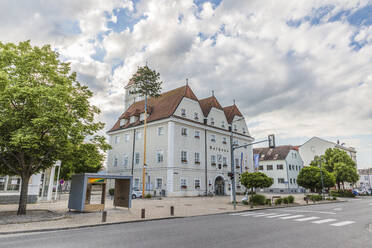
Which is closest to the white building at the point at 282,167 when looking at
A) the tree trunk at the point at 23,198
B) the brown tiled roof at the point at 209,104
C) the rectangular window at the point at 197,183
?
the brown tiled roof at the point at 209,104

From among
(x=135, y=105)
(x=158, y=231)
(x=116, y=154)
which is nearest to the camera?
(x=158, y=231)

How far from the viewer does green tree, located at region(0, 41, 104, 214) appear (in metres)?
13.7

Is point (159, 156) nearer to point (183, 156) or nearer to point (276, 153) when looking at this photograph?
point (183, 156)

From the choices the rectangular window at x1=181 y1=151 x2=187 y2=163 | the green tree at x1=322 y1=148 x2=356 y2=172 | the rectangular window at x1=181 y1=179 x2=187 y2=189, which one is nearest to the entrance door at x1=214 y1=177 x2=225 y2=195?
the rectangular window at x1=181 y1=179 x2=187 y2=189

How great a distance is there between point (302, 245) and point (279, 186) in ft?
192

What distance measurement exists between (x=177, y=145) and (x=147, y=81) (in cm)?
1132

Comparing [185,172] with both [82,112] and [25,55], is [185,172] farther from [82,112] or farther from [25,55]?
[25,55]

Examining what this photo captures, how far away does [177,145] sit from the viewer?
1487 inches

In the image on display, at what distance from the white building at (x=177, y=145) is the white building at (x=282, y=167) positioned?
18.5 metres

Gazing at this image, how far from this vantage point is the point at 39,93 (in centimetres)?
1391

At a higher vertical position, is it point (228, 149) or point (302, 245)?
point (228, 149)

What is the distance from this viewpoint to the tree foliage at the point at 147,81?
3875cm

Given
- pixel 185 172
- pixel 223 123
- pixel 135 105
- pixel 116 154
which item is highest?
pixel 135 105

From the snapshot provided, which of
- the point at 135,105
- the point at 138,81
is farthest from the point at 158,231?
the point at 135,105
